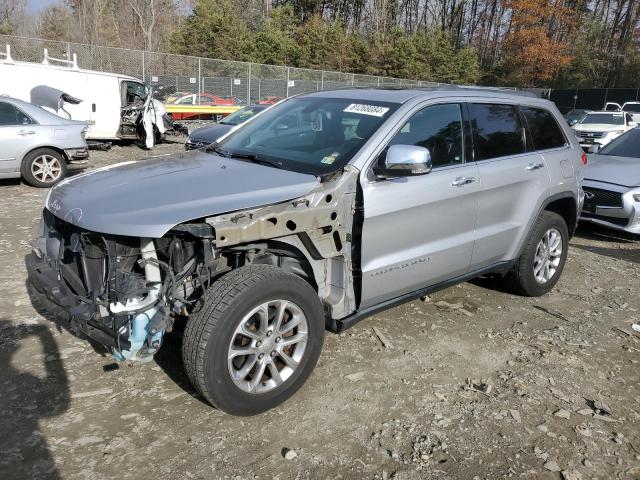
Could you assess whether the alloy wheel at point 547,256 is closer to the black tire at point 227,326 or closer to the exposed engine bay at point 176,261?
the exposed engine bay at point 176,261

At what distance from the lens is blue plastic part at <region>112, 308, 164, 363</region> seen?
2787 millimetres

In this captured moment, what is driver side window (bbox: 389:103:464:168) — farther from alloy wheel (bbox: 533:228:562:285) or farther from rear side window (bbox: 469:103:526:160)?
alloy wheel (bbox: 533:228:562:285)

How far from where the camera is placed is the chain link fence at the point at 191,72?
1989 cm

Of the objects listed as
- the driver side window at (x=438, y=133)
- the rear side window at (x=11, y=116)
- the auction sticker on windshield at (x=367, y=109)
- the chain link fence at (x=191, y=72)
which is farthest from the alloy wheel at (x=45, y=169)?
the chain link fence at (x=191, y=72)

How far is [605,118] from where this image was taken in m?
18.8

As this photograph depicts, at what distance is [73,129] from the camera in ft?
31.2

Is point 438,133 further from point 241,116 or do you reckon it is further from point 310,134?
point 241,116

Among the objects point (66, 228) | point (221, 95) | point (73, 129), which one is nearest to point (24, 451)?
point (66, 228)

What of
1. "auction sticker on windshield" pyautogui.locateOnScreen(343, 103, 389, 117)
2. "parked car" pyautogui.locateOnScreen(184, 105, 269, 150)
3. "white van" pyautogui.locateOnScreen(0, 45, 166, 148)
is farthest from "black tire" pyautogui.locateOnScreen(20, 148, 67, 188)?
"auction sticker on windshield" pyautogui.locateOnScreen(343, 103, 389, 117)

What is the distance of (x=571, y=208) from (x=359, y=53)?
42748mm

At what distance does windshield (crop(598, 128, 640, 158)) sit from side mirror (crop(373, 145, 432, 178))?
6342 mm

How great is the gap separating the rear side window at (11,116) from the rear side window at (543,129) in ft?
26.6

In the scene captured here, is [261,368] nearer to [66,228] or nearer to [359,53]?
[66,228]

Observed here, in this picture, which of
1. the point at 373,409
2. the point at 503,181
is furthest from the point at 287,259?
the point at 503,181
